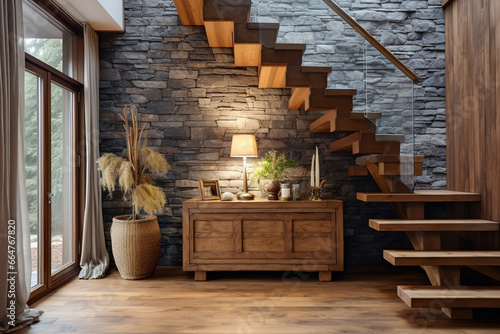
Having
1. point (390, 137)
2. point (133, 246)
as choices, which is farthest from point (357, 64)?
point (133, 246)

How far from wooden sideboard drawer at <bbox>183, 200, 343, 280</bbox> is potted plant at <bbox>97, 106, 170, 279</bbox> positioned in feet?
1.18

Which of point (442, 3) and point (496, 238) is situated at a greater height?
point (442, 3)

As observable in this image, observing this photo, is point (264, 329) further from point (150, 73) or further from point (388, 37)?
point (388, 37)

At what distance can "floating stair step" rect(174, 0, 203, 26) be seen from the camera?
334 cm

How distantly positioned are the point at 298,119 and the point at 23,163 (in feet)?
8.95

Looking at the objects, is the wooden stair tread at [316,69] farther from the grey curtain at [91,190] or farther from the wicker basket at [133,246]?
the grey curtain at [91,190]

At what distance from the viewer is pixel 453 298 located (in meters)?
2.38

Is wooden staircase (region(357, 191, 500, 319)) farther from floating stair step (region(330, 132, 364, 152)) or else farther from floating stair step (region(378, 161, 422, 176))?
floating stair step (region(330, 132, 364, 152))

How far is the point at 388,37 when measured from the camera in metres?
3.99

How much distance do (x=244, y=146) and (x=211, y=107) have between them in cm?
70

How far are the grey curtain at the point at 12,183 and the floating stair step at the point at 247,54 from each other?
177 centimetres

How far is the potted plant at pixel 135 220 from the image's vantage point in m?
3.39

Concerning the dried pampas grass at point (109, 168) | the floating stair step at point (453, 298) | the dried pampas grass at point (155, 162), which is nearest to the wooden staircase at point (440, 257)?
the floating stair step at point (453, 298)

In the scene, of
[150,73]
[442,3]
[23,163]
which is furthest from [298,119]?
[23,163]
